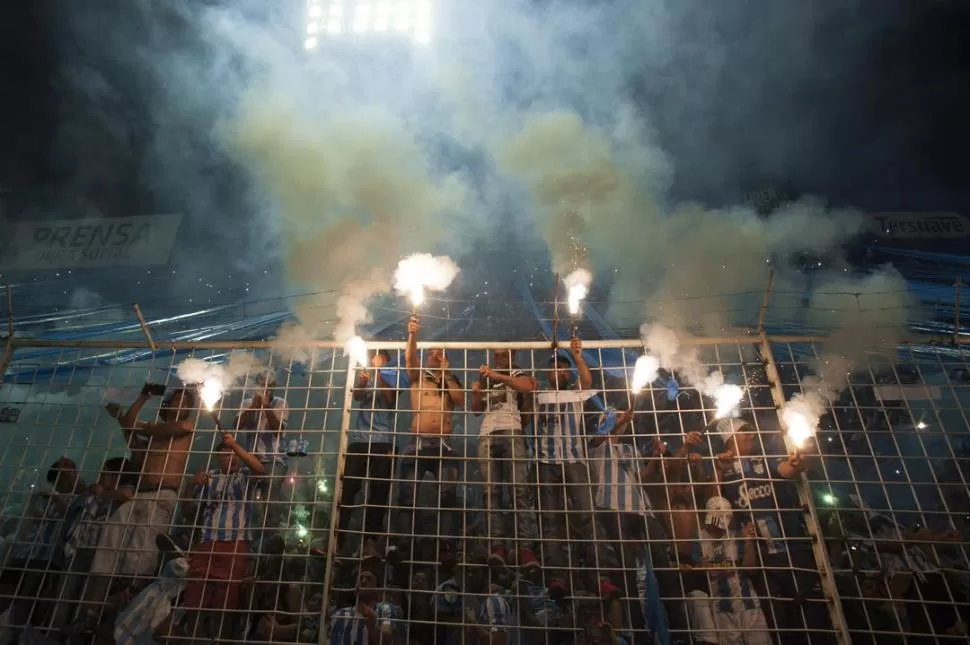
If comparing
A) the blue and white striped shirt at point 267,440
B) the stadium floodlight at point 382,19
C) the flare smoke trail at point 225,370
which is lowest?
the blue and white striped shirt at point 267,440

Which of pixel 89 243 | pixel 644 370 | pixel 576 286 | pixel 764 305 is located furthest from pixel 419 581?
pixel 89 243

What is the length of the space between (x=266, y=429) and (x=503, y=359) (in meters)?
2.38

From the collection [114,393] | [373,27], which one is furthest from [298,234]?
[373,27]

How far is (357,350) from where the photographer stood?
16.9 feet

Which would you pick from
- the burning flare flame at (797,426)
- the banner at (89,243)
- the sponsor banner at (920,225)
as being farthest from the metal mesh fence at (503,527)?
the banner at (89,243)

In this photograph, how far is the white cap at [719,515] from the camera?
4473 millimetres

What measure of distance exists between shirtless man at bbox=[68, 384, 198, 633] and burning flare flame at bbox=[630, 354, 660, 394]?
13.6ft

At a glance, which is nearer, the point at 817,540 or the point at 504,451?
the point at 817,540

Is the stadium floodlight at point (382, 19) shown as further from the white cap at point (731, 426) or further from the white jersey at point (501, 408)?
the white cap at point (731, 426)

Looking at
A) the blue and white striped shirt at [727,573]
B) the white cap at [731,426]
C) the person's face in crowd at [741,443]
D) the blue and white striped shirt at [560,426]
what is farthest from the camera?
the white cap at [731,426]

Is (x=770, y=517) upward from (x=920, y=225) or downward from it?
downward

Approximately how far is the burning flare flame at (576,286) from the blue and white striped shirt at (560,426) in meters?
0.79

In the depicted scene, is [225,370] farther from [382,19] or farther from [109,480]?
[382,19]

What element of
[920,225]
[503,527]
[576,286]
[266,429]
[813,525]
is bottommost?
[813,525]
